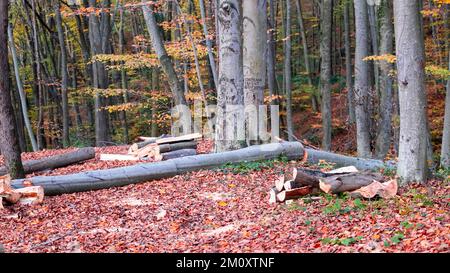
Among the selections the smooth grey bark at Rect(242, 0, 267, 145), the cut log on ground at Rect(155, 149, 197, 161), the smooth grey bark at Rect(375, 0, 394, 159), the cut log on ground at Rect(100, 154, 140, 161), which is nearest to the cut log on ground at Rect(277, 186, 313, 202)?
the smooth grey bark at Rect(242, 0, 267, 145)

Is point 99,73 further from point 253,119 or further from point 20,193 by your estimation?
point 20,193

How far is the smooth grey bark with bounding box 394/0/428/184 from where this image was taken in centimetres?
866

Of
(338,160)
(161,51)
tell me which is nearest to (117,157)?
(161,51)

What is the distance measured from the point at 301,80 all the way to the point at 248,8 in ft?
64.1

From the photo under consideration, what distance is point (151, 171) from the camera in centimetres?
1170

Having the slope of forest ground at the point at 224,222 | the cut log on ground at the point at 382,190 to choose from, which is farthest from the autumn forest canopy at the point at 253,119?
the slope of forest ground at the point at 224,222

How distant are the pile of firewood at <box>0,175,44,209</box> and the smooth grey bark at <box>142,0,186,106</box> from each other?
896 centimetres

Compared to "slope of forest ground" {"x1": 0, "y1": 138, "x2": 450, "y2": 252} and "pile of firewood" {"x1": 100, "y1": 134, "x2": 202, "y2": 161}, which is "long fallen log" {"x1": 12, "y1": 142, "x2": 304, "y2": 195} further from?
"pile of firewood" {"x1": 100, "y1": 134, "x2": 202, "y2": 161}

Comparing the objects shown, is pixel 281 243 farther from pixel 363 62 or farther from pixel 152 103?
pixel 152 103

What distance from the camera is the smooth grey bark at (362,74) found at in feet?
50.3

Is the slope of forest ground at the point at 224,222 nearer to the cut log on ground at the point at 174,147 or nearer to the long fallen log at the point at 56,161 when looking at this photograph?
the cut log on ground at the point at 174,147

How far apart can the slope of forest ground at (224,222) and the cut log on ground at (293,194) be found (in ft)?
0.65
